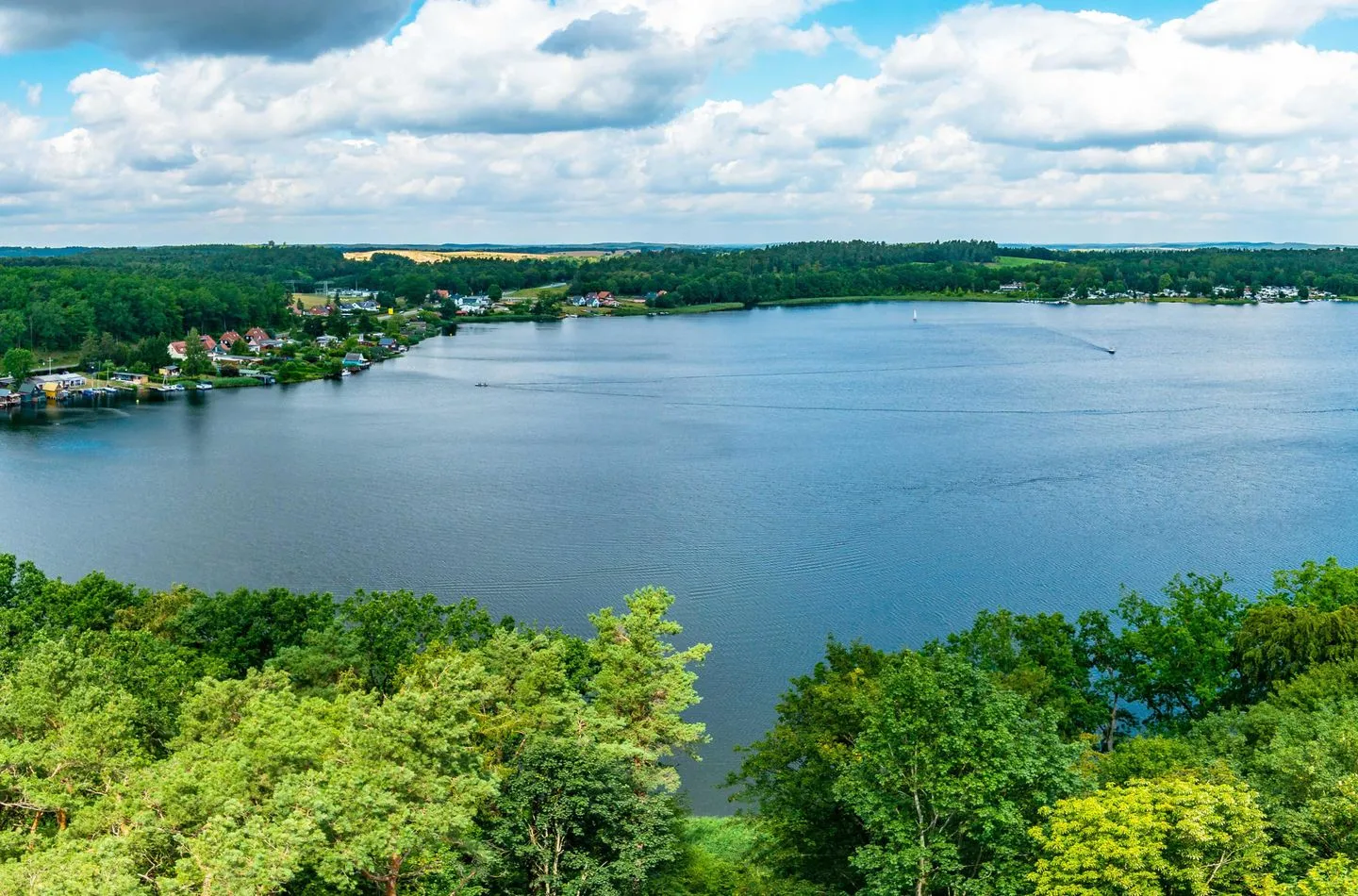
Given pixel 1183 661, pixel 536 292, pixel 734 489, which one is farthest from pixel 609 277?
pixel 1183 661

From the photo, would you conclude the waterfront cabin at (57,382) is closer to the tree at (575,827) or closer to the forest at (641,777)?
the forest at (641,777)

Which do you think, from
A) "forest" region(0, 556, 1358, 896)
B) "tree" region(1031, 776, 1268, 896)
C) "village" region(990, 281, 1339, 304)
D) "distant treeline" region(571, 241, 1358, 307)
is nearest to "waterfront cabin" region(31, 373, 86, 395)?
"forest" region(0, 556, 1358, 896)

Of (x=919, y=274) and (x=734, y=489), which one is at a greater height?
(x=919, y=274)

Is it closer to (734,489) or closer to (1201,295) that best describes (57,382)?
(734,489)

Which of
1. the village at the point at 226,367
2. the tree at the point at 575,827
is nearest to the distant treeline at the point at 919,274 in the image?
the village at the point at 226,367

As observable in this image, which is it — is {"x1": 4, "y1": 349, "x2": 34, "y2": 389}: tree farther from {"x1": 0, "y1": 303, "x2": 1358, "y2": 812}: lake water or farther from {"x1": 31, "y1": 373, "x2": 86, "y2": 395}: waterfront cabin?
{"x1": 0, "y1": 303, "x2": 1358, "y2": 812}: lake water
